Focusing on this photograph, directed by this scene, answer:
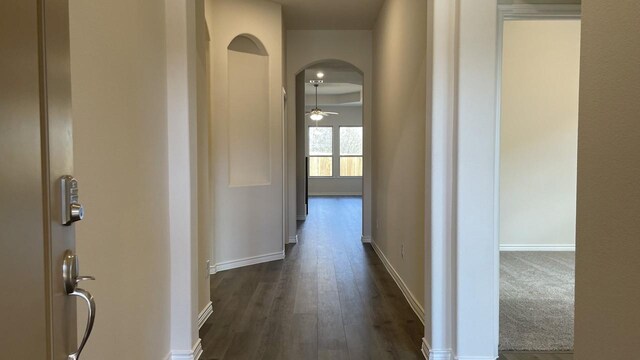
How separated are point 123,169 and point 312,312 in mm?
2324

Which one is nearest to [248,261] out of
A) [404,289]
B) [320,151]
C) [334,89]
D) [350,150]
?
[404,289]

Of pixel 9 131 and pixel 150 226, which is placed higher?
pixel 9 131

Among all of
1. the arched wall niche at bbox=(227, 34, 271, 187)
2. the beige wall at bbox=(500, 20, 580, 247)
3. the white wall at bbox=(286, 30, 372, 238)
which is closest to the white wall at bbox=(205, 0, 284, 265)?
the arched wall niche at bbox=(227, 34, 271, 187)

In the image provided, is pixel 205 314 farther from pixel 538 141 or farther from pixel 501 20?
pixel 538 141

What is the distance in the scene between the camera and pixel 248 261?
552 centimetres

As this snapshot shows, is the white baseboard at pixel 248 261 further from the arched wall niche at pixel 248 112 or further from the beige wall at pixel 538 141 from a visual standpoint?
the beige wall at pixel 538 141

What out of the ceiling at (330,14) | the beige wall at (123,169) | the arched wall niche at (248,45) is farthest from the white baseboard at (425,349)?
the ceiling at (330,14)

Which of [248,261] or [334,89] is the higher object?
[334,89]

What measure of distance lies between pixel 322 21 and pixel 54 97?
596cm

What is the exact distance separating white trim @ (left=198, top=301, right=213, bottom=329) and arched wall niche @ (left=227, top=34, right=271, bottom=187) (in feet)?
6.37

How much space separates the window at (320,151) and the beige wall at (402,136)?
8951 millimetres

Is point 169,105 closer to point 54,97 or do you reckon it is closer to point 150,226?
point 150,226

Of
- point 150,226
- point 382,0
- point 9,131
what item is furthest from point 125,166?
point 382,0

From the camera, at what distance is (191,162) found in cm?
270
